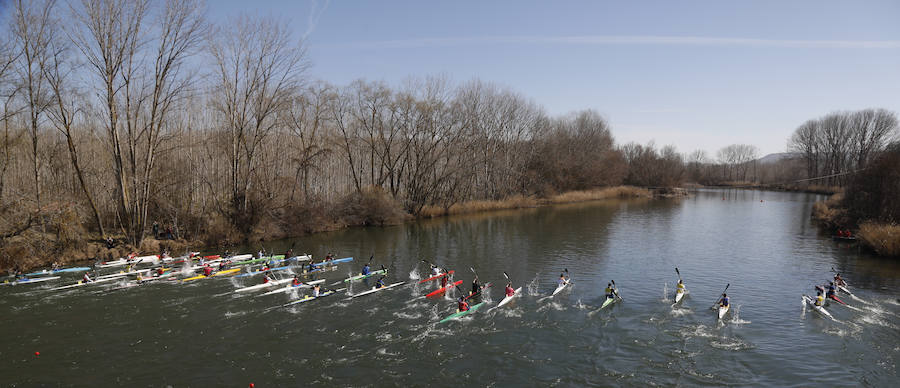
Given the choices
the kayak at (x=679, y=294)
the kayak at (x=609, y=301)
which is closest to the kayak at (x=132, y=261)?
the kayak at (x=609, y=301)

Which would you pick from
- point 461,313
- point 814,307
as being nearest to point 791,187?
point 814,307

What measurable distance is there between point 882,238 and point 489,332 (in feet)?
105

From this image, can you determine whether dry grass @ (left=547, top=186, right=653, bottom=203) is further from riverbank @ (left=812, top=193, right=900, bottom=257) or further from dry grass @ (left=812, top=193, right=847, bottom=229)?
riverbank @ (left=812, top=193, right=900, bottom=257)

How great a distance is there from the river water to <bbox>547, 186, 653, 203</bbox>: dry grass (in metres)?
45.2

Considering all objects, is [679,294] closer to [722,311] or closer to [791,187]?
[722,311]

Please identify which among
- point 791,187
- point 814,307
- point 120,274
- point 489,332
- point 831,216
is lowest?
point 489,332

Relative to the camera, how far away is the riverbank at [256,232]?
26.5 meters

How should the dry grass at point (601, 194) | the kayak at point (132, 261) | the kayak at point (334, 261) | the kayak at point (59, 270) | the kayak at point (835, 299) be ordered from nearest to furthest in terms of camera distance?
the kayak at point (835, 299) < the kayak at point (59, 270) < the kayak at point (132, 261) < the kayak at point (334, 261) < the dry grass at point (601, 194)

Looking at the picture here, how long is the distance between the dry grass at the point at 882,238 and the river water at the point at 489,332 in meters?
1.21

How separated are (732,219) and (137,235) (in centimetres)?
6047

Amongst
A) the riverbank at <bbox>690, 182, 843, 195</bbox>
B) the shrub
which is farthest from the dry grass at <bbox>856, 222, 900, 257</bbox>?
the riverbank at <bbox>690, 182, 843, 195</bbox>

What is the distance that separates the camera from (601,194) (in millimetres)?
83188

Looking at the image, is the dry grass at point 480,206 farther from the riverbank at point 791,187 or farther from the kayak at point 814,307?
the riverbank at point 791,187

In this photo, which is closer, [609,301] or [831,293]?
[831,293]
